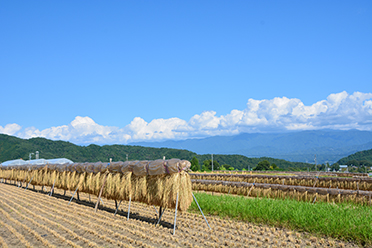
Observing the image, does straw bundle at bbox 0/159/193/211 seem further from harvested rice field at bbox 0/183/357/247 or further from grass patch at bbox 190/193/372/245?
grass patch at bbox 190/193/372/245

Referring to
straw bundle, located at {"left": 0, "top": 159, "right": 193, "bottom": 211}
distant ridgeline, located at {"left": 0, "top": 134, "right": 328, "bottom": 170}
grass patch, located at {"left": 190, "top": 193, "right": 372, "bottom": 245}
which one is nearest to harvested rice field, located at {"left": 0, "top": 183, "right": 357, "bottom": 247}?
grass patch, located at {"left": 190, "top": 193, "right": 372, "bottom": 245}

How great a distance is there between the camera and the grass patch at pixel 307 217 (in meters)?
9.09

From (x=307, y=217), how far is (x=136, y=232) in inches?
237

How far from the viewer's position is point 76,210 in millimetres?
15070

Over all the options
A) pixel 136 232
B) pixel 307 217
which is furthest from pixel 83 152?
pixel 307 217

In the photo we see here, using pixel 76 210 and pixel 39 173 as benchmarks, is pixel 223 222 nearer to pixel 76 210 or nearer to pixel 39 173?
pixel 76 210

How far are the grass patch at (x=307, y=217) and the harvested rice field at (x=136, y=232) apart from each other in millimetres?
397

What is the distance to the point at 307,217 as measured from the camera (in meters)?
10.4

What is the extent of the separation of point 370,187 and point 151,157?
11914 cm

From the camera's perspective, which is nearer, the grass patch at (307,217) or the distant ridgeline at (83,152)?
the grass patch at (307,217)

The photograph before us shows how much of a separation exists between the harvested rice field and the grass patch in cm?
40

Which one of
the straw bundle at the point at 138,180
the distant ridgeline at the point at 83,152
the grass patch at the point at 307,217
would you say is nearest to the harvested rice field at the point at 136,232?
the grass patch at the point at 307,217

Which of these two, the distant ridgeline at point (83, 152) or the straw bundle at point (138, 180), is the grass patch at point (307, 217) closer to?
the straw bundle at point (138, 180)

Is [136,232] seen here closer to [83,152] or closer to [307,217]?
[307,217]
